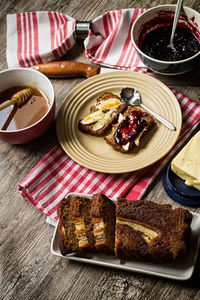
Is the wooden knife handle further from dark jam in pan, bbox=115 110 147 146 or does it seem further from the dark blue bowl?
the dark blue bowl

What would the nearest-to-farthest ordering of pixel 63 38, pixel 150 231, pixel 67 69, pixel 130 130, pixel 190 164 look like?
pixel 150 231 < pixel 190 164 < pixel 130 130 < pixel 67 69 < pixel 63 38

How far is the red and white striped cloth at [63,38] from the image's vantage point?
2361 millimetres

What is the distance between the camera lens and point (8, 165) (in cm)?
208

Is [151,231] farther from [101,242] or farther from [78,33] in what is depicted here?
[78,33]

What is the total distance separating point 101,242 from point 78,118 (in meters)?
0.81

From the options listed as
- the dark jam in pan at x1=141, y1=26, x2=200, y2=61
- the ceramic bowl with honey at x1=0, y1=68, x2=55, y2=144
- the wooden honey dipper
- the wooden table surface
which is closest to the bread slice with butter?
the wooden table surface

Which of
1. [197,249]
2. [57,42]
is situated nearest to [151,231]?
[197,249]

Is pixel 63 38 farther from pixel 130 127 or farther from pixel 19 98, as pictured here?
pixel 130 127

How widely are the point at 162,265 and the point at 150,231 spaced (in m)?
0.16

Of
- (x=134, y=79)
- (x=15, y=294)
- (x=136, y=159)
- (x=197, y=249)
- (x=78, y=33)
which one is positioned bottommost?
(x=15, y=294)

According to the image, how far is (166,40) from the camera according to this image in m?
2.14

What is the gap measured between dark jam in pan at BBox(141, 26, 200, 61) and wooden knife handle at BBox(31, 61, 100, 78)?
350 millimetres

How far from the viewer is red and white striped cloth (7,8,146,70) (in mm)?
2361

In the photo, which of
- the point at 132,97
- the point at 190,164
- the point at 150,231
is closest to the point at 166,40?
the point at 132,97
